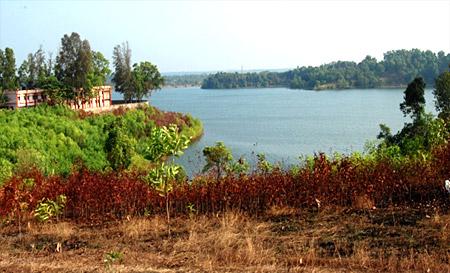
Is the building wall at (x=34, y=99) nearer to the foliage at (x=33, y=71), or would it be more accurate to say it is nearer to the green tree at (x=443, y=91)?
the foliage at (x=33, y=71)

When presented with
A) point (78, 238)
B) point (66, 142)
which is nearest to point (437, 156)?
point (78, 238)

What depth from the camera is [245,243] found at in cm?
570

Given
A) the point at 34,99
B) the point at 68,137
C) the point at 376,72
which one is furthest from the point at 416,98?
the point at 376,72

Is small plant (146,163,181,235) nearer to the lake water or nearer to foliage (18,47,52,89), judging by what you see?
the lake water

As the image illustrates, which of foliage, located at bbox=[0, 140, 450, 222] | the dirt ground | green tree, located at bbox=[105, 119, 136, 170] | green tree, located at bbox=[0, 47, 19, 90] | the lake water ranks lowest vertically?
the lake water

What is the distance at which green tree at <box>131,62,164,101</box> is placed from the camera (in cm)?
5512

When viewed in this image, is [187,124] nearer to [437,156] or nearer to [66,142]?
[66,142]

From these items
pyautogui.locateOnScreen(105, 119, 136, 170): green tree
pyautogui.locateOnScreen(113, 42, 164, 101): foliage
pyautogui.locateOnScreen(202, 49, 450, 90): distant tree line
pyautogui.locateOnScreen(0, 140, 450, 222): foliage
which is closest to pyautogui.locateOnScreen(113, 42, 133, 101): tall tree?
pyautogui.locateOnScreen(113, 42, 164, 101): foliage

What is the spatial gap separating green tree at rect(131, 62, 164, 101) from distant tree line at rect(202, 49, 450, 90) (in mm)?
71887

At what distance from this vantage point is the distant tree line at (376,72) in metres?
123

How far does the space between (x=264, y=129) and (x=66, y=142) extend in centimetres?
2144

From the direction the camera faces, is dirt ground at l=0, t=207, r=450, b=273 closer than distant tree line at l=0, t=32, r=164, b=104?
Yes

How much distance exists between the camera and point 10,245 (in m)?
6.26

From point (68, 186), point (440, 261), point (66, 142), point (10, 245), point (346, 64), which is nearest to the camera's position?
point (440, 261)
